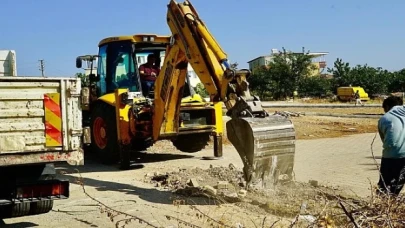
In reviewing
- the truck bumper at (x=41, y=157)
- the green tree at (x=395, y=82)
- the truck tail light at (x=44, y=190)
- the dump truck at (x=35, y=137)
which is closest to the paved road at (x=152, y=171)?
the truck tail light at (x=44, y=190)

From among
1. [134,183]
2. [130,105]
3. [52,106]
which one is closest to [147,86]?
[130,105]

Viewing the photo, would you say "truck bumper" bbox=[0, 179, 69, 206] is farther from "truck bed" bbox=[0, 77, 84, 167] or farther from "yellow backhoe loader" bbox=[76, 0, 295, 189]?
"yellow backhoe loader" bbox=[76, 0, 295, 189]

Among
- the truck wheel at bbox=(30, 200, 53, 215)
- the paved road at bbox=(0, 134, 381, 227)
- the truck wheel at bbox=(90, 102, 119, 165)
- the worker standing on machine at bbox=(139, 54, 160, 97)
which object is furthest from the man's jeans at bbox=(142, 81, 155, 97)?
the truck wheel at bbox=(30, 200, 53, 215)

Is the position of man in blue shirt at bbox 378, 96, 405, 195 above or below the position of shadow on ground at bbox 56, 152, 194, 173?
above

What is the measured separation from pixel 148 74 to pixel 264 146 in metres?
4.98

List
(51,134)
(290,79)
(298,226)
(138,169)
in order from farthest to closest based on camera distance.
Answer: (290,79), (138,169), (51,134), (298,226)

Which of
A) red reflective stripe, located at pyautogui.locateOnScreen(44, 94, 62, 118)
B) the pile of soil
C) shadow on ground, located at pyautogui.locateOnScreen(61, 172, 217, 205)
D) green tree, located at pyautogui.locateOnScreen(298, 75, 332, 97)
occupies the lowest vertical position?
shadow on ground, located at pyautogui.locateOnScreen(61, 172, 217, 205)

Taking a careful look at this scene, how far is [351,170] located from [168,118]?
368 cm

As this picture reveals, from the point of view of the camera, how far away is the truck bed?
5.41 metres

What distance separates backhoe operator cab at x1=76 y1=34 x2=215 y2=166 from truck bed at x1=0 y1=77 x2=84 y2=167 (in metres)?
4.93

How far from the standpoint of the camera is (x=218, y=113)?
11.5 meters

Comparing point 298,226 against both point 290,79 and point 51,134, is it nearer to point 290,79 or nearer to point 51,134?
point 51,134

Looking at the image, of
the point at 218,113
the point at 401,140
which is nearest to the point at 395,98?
the point at 401,140

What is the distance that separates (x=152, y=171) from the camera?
1056cm
